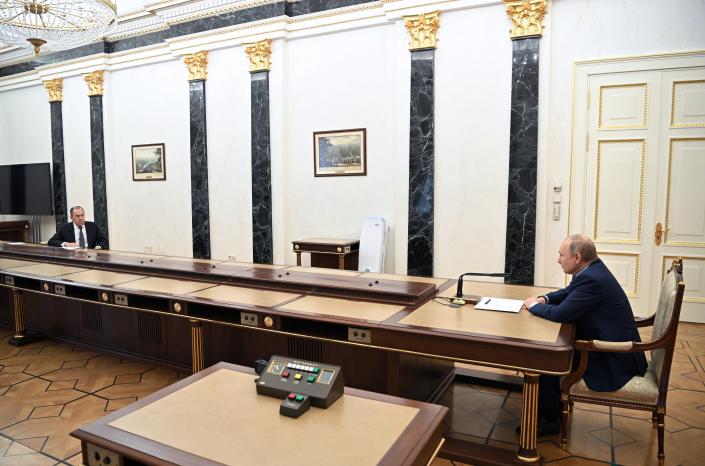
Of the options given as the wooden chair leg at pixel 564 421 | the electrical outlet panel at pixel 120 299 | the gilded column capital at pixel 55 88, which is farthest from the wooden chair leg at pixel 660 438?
the gilded column capital at pixel 55 88

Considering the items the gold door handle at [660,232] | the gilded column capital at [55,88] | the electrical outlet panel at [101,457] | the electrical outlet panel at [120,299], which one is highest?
the gilded column capital at [55,88]

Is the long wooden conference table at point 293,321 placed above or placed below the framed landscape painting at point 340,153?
below

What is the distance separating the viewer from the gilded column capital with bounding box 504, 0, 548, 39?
5715mm

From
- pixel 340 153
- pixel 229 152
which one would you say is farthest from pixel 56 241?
pixel 340 153

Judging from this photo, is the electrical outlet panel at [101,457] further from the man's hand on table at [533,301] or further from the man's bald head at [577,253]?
the man's bald head at [577,253]

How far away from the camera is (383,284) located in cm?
367

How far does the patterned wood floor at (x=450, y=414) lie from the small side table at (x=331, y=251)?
9.54 feet

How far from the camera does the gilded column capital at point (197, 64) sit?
26.5 feet

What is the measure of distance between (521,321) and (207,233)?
6548mm

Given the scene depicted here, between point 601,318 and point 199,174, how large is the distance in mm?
6968

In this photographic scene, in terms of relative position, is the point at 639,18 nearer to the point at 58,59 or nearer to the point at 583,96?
the point at 583,96

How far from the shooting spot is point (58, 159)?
10.1 meters

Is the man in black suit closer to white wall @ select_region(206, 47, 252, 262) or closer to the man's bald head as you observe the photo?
white wall @ select_region(206, 47, 252, 262)

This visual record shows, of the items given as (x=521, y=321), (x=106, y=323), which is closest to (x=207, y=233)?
(x=106, y=323)
